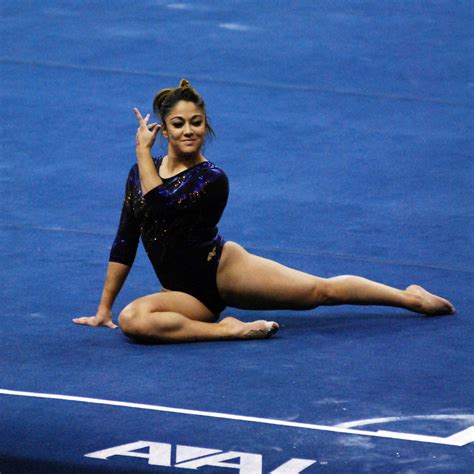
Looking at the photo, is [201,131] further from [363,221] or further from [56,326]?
[363,221]

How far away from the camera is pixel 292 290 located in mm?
5422

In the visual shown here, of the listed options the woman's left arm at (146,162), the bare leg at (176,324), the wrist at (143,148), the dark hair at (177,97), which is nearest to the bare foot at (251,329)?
the bare leg at (176,324)

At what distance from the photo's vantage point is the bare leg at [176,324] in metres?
5.17

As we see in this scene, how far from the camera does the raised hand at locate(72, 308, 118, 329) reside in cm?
539

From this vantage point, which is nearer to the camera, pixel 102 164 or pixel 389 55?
pixel 102 164

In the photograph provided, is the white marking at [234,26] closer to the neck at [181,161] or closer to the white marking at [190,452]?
the neck at [181,161]

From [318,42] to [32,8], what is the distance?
224cm

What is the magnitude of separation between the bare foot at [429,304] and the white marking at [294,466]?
1448 mm

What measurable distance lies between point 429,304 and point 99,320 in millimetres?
1312

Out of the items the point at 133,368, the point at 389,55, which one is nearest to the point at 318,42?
the point at 389,55

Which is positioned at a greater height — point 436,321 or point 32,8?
point 32,8

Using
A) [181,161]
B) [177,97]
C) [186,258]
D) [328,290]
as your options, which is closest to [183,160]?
[181,161]

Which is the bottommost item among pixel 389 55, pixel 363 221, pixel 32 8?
pixel 363 221

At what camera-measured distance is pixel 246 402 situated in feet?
15.4
